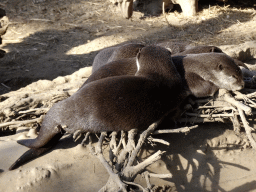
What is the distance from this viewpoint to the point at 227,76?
8.61 ft

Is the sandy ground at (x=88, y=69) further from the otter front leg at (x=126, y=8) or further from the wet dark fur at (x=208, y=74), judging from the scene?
the wet dark fur at (x=208, y=74)

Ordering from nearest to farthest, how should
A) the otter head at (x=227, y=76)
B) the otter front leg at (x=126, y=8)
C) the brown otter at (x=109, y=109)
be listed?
the brown otter at (x=109, y=109) < the otter head at (x=227, y=76) < the otter front leg at (x=126, y=8)

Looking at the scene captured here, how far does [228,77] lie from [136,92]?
878 mm

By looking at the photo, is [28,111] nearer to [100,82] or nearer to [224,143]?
[100,82]

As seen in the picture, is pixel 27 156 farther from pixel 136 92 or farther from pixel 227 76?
pixel 227 76

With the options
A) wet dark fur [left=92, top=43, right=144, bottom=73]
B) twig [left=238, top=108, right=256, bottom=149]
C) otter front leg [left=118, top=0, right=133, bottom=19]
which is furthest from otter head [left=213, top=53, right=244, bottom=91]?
otter front leg [left=118, top=0, right=133, bottom=19]

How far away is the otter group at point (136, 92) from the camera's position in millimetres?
2197

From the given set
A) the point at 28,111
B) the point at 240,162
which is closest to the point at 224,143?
the point at 240,162

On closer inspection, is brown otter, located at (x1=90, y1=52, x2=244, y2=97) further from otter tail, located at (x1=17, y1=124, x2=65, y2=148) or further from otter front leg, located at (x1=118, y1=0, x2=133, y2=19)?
otter front leg, located at (x1=118, y1=0, x2=133, y2=19)

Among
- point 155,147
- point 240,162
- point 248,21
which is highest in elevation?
point 248,21

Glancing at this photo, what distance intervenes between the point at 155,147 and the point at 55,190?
0.84 meters

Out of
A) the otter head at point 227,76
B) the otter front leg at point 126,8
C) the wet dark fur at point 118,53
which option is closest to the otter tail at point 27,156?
the wet dark fur at point 118,53

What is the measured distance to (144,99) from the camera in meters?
2.24

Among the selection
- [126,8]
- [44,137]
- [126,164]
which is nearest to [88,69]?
[44,137]
